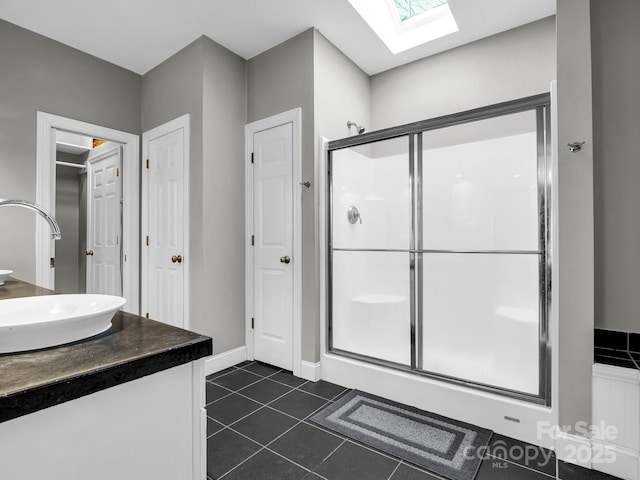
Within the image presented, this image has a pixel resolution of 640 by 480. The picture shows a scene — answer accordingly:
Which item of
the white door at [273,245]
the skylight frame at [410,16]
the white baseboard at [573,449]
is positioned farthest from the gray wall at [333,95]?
the white baseboard at [573,449]

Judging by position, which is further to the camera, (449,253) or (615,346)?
(449,253)

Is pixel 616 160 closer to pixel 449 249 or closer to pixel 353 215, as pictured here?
pixel 449 249

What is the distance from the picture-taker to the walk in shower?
1.90 metres

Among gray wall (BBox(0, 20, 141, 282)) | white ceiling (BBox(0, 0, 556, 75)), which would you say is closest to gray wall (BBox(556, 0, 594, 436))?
white ceiling (BBox(0, 0, 556, 75))

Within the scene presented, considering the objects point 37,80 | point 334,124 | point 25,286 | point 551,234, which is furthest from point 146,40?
point 551,234

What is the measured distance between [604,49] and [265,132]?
226 cm

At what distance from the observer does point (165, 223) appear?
3025 mm

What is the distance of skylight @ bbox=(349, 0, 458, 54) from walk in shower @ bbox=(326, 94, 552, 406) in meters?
1.05

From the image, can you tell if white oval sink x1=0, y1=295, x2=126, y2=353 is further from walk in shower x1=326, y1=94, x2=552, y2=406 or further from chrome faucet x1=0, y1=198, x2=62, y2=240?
walk in shower x1=326, y1=94, x2=552, y2=406

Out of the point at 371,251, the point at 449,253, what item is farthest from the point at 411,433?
the point at 371,251

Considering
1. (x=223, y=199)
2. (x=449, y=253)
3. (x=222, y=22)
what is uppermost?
(x=222, y=22)

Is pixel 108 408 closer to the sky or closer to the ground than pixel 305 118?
closer to the ground

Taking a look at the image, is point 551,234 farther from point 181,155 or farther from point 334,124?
point 181,155

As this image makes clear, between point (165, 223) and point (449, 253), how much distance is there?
2.41 metres
